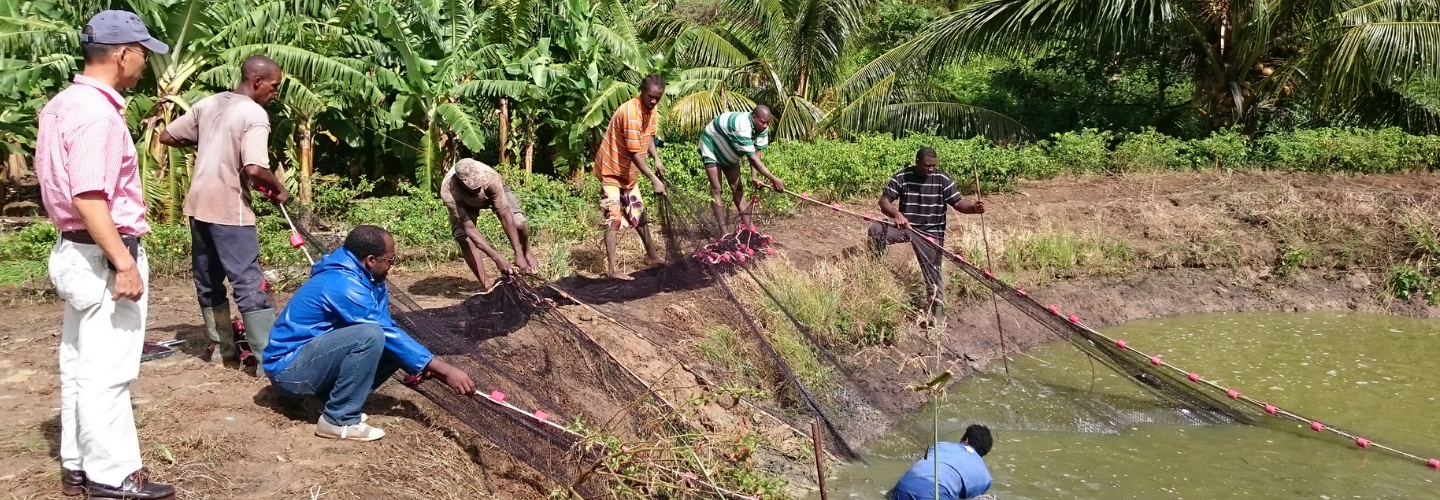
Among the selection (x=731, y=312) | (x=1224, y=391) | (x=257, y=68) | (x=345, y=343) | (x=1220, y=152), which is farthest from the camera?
(x=1220, y=152)

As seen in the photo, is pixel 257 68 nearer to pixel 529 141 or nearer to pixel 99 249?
pixel 99 249

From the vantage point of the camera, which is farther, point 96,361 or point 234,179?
point 234,179

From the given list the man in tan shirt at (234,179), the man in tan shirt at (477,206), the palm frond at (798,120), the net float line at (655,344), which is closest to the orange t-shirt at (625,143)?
the man in tan shirt at (477,206)

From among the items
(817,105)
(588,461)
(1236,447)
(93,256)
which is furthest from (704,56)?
(93,256)

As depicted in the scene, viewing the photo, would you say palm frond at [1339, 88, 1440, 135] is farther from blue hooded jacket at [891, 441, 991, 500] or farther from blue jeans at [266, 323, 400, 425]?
blue jeans at [266, 323, 400, 425]

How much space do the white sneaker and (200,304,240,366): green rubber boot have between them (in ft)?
3.60

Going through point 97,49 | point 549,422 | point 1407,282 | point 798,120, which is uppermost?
point 97,49

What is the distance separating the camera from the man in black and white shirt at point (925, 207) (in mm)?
7480

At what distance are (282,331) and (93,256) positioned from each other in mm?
1047

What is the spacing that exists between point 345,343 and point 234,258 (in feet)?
3.11

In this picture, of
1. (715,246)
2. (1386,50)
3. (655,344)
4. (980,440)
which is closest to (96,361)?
(655,344)

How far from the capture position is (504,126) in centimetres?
1080

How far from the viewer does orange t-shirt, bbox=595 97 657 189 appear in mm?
7145

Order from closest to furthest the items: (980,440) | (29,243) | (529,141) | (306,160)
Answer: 1. (980,440)
2. (29,243)
3. (306,160)
4. (529,141)
